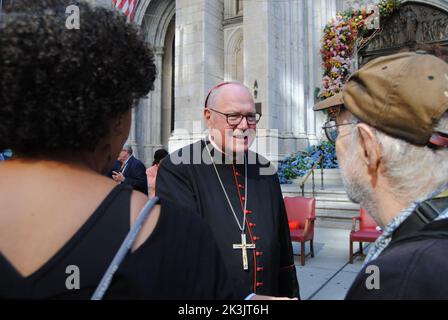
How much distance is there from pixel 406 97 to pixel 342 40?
11.9 metres

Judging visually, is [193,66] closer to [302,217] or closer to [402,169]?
[302,217]

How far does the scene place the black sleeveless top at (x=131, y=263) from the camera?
794mm

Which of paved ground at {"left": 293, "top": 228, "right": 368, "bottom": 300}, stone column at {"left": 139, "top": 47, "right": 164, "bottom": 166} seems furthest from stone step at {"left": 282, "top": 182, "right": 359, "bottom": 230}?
stone column at {"left": 139, "top": 47, "right": 164, "bottom": 166}

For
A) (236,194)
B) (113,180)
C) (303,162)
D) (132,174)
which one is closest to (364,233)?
(236,194)

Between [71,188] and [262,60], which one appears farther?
[262,60]

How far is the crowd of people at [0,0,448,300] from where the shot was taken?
815 millimetres

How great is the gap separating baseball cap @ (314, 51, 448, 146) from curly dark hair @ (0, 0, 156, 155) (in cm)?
72

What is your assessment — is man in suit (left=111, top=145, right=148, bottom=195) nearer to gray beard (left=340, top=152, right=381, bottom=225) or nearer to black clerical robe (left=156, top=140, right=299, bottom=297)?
black clerical robe (left=156, top=140, right=299, bottom=297)

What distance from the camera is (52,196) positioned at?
860mm

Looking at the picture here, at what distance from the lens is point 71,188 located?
887 mm

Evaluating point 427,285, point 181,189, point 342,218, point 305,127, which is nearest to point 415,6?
point 305,127
